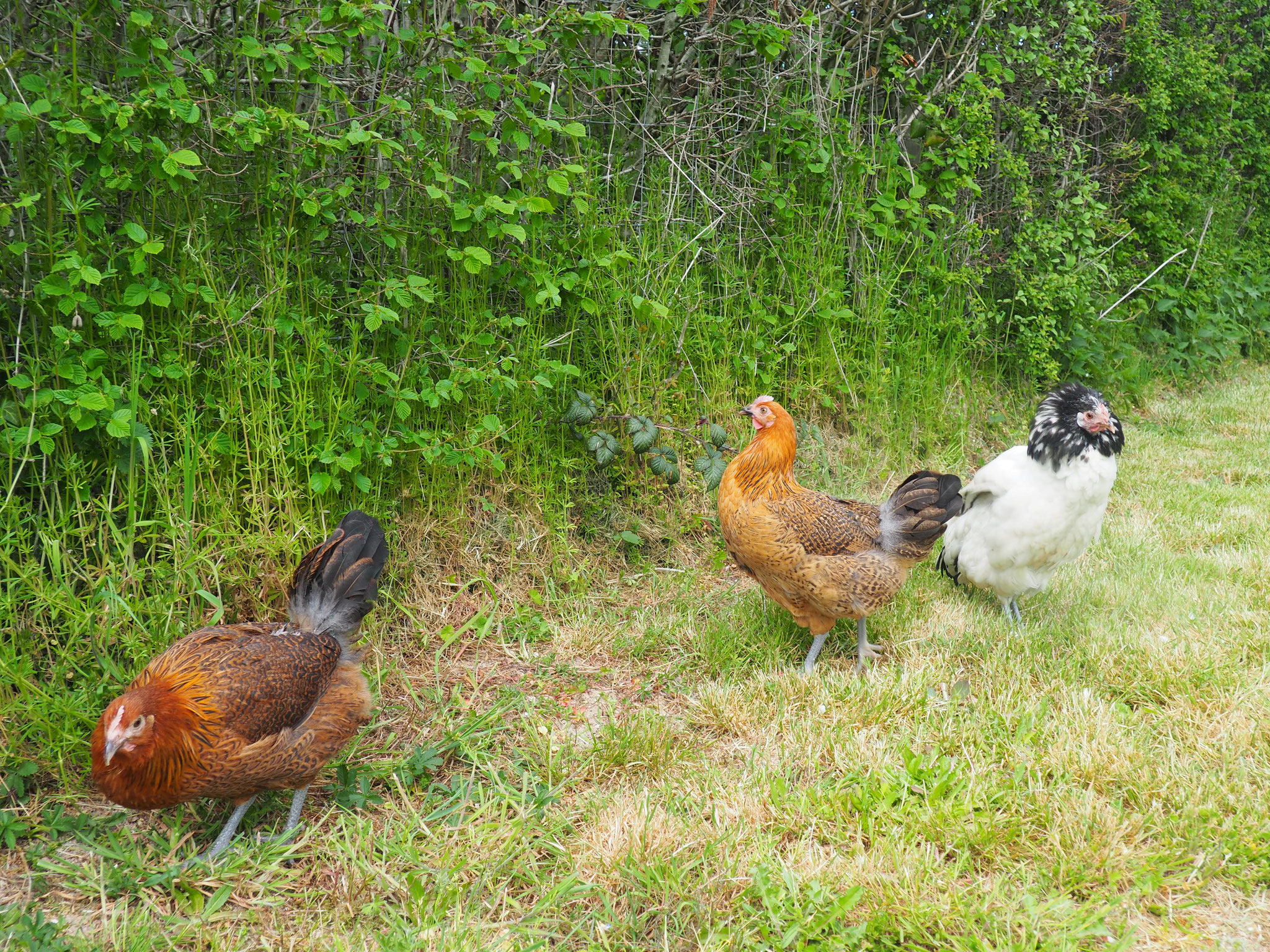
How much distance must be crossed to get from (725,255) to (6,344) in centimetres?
334

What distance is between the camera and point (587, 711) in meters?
3.29

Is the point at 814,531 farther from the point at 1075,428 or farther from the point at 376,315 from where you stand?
the point at 376,315

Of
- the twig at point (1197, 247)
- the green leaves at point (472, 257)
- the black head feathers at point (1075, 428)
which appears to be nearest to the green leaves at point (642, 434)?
the green leaves at point (472, 257)

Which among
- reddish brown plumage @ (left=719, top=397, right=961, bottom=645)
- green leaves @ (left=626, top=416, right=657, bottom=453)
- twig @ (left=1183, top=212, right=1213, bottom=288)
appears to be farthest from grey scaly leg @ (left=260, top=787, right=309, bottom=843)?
twig @ (left=1183, top=212, right=1213, bottom=288)

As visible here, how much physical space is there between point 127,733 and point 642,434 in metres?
2.46

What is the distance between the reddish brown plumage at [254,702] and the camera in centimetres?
229

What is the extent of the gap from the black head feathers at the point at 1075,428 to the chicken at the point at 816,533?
0.44 m

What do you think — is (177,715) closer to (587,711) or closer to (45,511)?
(45,511)

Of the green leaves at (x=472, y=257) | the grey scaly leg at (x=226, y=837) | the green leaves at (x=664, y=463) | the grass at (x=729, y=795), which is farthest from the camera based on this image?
the green leaves at (x=664, y=463)

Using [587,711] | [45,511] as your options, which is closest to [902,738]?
[587,711]

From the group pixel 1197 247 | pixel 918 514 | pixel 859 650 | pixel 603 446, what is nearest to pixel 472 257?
pixel 603 446

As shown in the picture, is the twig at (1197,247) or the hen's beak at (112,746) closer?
the hen's beak at (112,746)

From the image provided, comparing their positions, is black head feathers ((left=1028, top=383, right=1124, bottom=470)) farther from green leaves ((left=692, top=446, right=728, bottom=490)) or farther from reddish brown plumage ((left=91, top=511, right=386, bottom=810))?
reddish brown plumage ((left=91, top=511, right=386, bottom=810))

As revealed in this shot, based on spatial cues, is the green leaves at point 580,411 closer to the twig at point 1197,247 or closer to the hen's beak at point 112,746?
the hen's beak at point 112,746
